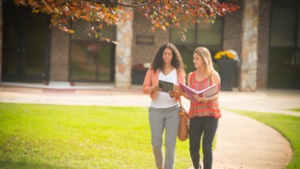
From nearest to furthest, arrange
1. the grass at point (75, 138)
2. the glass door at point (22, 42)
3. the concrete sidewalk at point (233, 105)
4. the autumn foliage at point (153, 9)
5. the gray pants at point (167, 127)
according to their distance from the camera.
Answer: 1. the gray pants at point (167, 127)
2. the autumn foliage at point (153, 9)
3. the grass at point (75, 138)
4. the concrete sidewalk at point (233, 105)
5. the glass door at point (22, 42)

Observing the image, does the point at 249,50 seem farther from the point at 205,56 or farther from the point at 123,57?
the point at 205,56

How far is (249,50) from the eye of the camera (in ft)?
74.1

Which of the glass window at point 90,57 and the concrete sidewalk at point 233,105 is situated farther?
the glass window at point 90,57

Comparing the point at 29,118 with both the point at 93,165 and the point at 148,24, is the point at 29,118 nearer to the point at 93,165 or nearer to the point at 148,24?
the point at 93,165

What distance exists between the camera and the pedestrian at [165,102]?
7613 millimetres

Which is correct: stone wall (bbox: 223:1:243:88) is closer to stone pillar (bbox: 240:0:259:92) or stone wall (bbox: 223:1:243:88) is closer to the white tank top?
stone pillar (bbox: 240:0:259:92)

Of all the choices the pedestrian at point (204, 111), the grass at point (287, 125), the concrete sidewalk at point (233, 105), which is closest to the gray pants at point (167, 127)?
the pedestrian at point (204, 111)

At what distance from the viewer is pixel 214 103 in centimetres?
754

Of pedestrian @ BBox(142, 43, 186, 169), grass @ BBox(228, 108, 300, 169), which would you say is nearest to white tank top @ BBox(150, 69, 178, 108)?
pedestrian @ BBox(142, 43, 186, 169)

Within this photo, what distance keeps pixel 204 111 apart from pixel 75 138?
4.13 m

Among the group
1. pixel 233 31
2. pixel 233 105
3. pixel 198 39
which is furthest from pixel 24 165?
pixel 233 31

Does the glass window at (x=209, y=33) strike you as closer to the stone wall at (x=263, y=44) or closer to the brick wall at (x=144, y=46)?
the brick wall at (x=144, y=46)

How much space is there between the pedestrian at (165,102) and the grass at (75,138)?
113 centimetres

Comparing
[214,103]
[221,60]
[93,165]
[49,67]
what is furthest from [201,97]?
[49,67]
